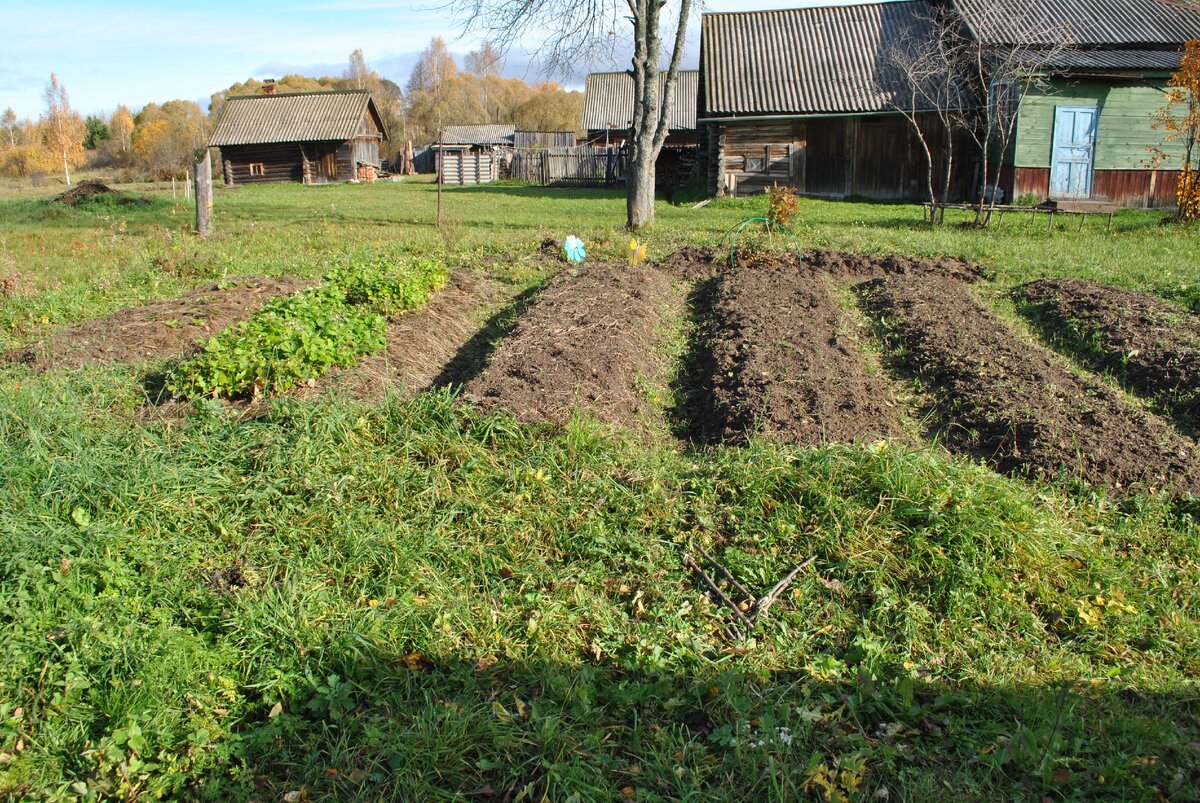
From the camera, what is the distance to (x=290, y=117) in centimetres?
3812

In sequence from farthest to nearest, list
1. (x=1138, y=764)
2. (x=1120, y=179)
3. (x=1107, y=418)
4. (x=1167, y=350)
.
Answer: (x=1120, y=179), (x=1167, y=350), (x=1107, y=418), (x=1138, y=764)

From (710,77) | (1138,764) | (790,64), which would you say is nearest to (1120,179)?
(790,64)

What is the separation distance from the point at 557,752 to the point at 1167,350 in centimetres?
703

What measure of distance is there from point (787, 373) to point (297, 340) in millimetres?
3799

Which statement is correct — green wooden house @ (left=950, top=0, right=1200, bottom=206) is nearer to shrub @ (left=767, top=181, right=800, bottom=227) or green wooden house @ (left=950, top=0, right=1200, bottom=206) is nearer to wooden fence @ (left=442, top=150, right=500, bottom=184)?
shrub @ (left=767, top=181, right=800, bottom=227)

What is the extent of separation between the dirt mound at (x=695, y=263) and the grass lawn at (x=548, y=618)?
6389 mm

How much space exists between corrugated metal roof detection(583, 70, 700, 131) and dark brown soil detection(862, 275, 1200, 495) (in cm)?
3165

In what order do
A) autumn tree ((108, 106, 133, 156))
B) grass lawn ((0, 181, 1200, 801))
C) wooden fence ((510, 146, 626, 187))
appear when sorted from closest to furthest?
grass lawn ((0, 181, 1200, 801)), wooden fence ((510, 146, 626, 187)), autumn tree ((108, 106, 133, 156))

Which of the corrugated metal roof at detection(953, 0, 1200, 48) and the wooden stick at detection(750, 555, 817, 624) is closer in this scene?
the wooden stick at detection(750, 555, 817, 624)

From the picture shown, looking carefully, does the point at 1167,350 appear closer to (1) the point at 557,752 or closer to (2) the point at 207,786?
(1) the point at 557,752

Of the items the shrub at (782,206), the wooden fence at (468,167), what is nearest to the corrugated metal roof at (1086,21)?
the shrub at (782,206)

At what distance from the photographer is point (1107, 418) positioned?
19.1 feet

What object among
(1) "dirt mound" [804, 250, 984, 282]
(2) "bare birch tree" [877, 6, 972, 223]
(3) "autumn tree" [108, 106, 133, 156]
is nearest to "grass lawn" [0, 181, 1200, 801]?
(1) "dirt mound" [804, 250, 984, 282]

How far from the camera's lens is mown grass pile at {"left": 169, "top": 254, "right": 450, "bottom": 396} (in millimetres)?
5879
